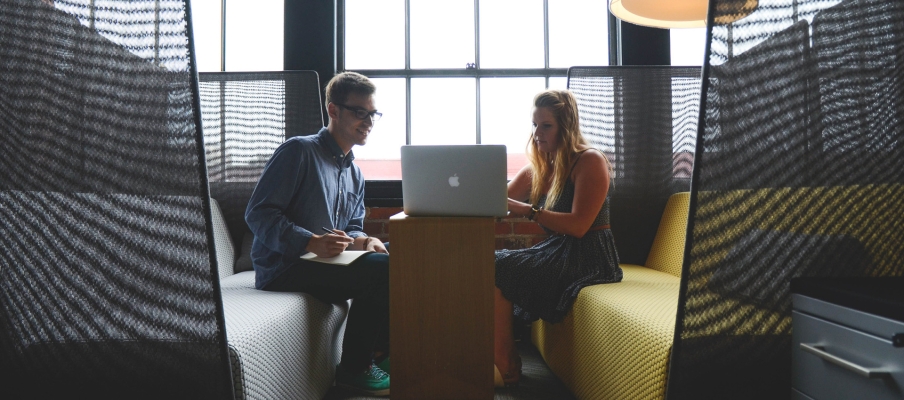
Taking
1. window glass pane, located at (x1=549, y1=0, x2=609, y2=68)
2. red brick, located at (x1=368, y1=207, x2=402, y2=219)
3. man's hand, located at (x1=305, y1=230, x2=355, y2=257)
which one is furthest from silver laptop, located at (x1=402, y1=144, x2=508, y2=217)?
window glass pane, located at (x1=549, y1=0, x2=609, y2=68)

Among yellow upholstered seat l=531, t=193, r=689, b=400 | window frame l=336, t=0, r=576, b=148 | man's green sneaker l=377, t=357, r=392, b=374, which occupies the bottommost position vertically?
man's green sneaker l=377, t=357, r=392, b=374

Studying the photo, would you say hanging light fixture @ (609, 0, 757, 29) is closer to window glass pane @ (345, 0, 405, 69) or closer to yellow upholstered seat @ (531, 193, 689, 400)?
yellow upholstered seat @ (531, 193, 689, 400)

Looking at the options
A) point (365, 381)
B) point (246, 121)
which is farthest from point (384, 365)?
point (246, 121)

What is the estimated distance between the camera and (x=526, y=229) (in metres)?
3.15

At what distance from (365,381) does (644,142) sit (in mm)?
1628

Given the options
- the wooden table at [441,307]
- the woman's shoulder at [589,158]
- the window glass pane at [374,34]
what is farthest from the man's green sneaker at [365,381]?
the window glass pane at [374,34]

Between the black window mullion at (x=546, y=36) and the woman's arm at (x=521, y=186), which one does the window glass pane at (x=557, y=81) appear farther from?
the woman's arm at (x=521, y=186)

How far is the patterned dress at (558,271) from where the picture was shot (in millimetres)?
2146

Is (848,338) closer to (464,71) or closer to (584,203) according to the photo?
(584,203)

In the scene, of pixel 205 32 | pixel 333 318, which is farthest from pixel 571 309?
pixel 205 32

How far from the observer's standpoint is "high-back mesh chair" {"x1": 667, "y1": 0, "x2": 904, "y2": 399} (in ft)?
3.33

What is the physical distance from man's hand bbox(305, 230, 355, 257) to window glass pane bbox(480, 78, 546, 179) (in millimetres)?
1451

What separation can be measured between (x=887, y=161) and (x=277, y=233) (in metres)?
1.63

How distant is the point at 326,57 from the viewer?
318 cm
